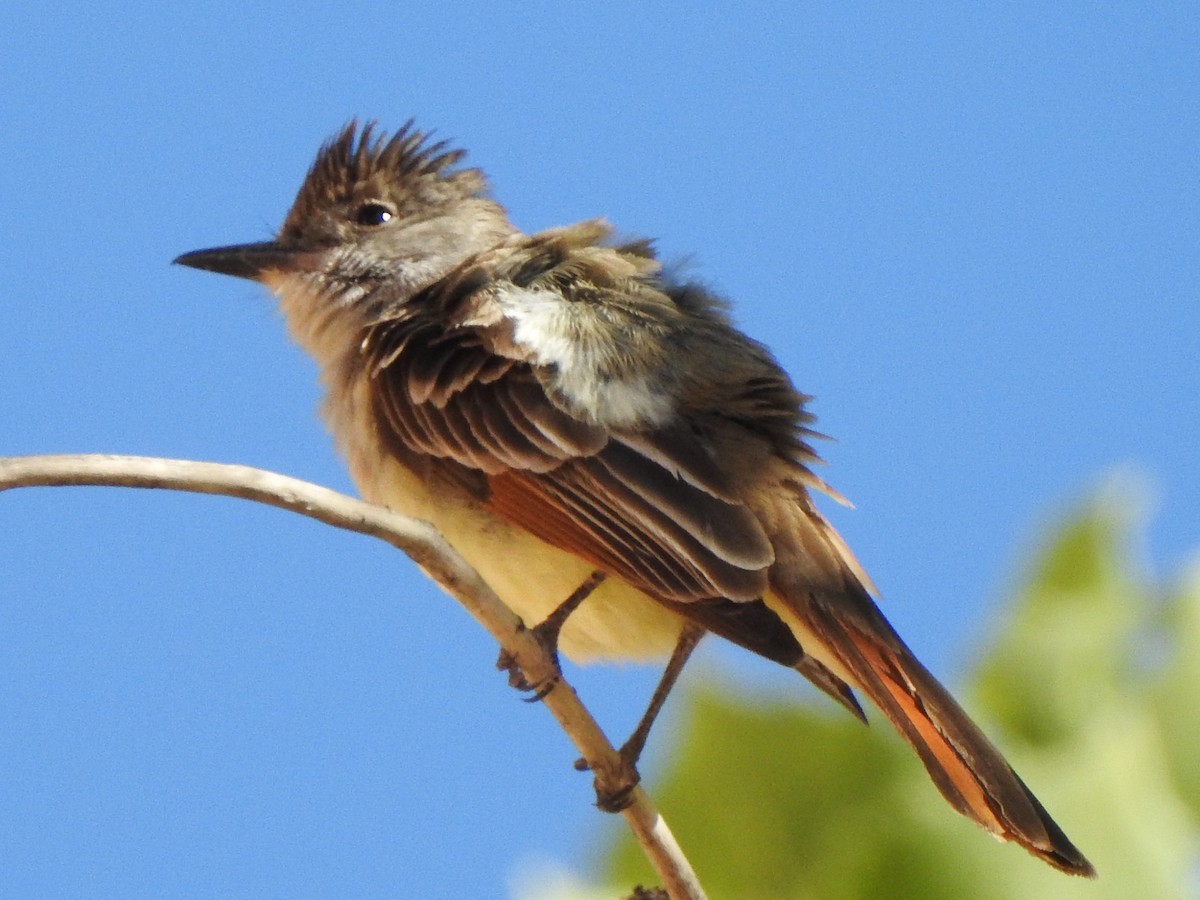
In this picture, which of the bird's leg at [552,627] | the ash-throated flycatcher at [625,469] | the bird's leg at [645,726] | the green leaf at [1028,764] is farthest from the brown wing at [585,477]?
the green leaf at [1028,764]

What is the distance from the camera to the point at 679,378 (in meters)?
3.90

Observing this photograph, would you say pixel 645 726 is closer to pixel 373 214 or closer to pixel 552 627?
pixel 552 627

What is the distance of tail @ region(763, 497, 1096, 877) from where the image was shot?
3439 mm

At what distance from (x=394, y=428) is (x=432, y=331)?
0.25 meters

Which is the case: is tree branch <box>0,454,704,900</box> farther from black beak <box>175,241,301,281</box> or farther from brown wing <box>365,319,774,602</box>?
black beak <box>175,241,301,281</box>

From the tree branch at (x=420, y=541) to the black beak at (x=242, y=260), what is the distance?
7.34 ft

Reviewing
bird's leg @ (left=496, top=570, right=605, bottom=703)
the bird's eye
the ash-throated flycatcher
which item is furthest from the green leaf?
the bird's eye

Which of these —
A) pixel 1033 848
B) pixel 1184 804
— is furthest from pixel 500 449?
pixel 1184 804

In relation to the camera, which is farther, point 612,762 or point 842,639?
point 842,639

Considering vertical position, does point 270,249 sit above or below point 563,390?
above

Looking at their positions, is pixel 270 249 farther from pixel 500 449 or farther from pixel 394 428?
pixel 500 449

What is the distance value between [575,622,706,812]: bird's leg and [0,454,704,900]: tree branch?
0.05 feet

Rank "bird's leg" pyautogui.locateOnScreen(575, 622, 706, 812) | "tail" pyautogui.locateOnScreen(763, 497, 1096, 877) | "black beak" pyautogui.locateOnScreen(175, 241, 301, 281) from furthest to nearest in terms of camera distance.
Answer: "black beak" pyautogui.locateOnScreen(175, 241, 301, 281)
"tail" pyautogui.locateOnScreen(763, 497, 1096, 877)
"bird's leg" pyautogui.locateOnScreen(575, 622, 706, 812)

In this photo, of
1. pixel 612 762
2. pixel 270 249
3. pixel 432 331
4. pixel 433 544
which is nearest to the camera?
pixel 433 544
